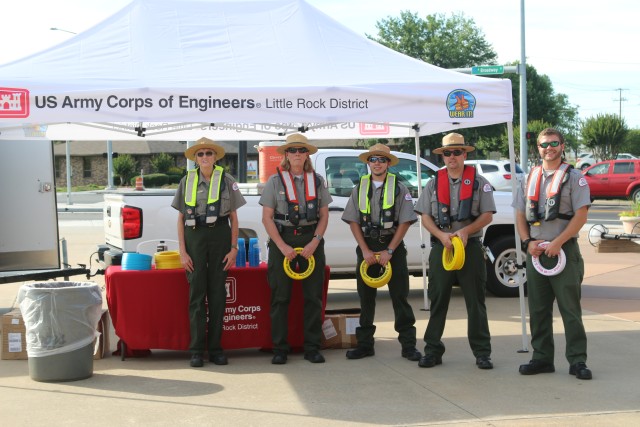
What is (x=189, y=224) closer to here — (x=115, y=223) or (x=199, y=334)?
(x=199, y=334)

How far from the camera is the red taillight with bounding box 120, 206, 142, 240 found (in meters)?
9.66

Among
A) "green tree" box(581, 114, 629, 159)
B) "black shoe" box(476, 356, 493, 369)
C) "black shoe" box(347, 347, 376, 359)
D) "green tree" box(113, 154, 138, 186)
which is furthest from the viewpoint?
"green tree" box(581, 114, 629, 159)

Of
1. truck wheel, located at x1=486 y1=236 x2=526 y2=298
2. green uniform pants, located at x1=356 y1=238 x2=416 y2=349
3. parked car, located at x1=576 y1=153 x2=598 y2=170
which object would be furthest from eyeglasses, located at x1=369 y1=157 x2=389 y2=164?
parked car, located at x1=576 y1=153 x2=598 y2=170

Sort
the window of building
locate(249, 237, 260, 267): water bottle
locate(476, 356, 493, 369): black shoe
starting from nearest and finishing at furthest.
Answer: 1. locate(476, 356, 493, 369): black shoe
2. locate(249, 237, 260, 267): water bottle
3. the window of building

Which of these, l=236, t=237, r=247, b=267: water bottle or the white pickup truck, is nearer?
l=236, t=237, r=247, b=267: water bottle

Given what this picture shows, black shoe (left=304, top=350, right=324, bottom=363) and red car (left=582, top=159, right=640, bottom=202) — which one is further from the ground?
red car (left=582, top=159, right=640, bottom=202)

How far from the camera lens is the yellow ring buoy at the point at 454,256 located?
7.07 metres

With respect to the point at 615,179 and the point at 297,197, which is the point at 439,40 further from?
the point at 297,197

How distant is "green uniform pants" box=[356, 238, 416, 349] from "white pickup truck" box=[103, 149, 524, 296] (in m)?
2.12

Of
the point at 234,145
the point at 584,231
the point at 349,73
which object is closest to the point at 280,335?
the point at 349,73

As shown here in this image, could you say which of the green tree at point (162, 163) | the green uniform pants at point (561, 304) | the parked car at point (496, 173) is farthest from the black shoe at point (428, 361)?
the green tree at point (162, 163)

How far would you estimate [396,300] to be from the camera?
767cm

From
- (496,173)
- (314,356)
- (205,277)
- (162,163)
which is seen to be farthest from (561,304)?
(162,163)

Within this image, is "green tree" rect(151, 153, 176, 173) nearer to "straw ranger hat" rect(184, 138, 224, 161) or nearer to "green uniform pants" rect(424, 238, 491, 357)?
"straw ranger hat" rect(184, 138, 224, 161)
